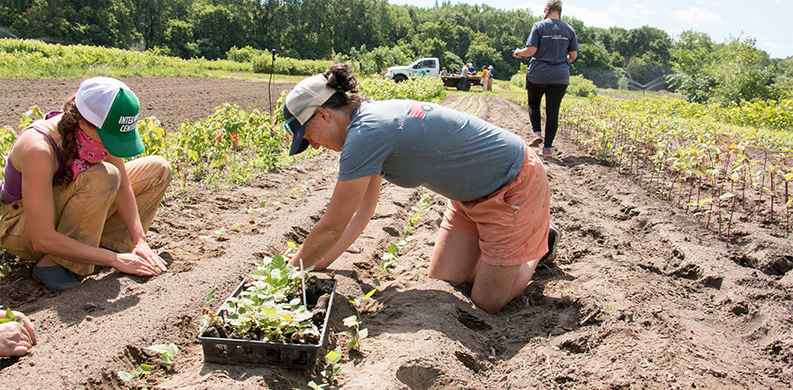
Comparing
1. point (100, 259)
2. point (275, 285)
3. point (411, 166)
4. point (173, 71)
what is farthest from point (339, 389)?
point (173, 71)

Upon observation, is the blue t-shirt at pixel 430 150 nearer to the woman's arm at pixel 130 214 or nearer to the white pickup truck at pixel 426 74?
the woman's arm at pixel 130 214

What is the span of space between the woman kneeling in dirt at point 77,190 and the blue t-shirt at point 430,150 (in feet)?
3.89

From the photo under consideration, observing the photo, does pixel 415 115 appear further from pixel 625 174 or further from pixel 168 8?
pixel 168 8

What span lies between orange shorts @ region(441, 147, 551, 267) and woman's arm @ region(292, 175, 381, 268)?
74 cm

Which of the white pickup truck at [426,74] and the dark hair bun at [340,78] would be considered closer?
the dark hair bun at [340,78]

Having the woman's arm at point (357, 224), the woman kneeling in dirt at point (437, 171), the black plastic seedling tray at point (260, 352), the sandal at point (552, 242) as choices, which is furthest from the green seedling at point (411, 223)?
the black plastic seedling tray at point (260, 352)

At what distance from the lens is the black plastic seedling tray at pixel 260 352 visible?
5.63 feet

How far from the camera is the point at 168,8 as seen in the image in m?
59.4

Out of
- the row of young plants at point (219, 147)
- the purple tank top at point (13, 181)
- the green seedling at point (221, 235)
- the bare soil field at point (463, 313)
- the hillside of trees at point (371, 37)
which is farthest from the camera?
the hillside of trees at point (371, 37)

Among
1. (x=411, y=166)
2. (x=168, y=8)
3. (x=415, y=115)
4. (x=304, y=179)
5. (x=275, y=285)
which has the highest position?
(x=168, y=8)

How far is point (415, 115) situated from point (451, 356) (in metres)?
1.09

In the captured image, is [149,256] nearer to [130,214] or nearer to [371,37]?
[130,214]

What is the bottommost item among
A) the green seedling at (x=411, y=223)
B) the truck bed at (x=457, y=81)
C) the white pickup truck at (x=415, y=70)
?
the green seedling at (x=411, y=223)

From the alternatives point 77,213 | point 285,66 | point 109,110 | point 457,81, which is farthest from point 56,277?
point 285,66
